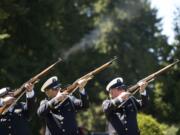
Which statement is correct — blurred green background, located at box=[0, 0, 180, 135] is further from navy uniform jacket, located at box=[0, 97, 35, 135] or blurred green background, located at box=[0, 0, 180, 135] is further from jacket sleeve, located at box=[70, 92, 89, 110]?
navy uniform jacket, located at box=[0, 97, 35, 135]

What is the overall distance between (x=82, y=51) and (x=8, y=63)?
16368 millimetres

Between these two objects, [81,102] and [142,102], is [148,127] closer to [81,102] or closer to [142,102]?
[142,102]

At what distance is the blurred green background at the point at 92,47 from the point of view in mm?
22172

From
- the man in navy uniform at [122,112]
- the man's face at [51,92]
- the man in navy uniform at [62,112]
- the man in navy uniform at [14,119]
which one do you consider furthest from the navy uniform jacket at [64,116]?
the man in navy uniform at [122,112]

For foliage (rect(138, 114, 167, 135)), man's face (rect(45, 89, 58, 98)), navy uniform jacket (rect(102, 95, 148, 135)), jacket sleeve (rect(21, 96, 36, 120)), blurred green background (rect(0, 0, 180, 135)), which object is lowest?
navy uniform jacket (rect(102, 95, 148, 135))

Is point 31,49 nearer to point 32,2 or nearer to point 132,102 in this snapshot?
point 32,2

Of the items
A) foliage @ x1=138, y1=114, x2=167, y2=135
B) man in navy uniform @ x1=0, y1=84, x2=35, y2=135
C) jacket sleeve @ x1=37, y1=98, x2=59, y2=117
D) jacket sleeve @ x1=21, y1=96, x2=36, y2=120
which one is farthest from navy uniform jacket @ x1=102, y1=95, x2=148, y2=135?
foliage @ x1=138, y1=114, x2=167, y2=135

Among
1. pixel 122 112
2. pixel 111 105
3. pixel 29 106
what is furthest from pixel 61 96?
pixel 122 112

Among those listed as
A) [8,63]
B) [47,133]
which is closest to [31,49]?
[8,63]

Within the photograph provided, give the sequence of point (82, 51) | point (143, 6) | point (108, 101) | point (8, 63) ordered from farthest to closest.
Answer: point (143, 6) < point (82, 51) < point (8, 63) < point (108, 101)

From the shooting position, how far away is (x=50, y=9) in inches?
1043

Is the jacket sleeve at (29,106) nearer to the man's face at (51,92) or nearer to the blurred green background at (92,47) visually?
the man's face at (51,92)

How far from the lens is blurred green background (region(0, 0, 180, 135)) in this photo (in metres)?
22.2

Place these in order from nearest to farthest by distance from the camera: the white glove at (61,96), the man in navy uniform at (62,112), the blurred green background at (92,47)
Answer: the white glove at (61,96) → the man in navy uniform at (62,112) → the blurred green background at (92,47)
